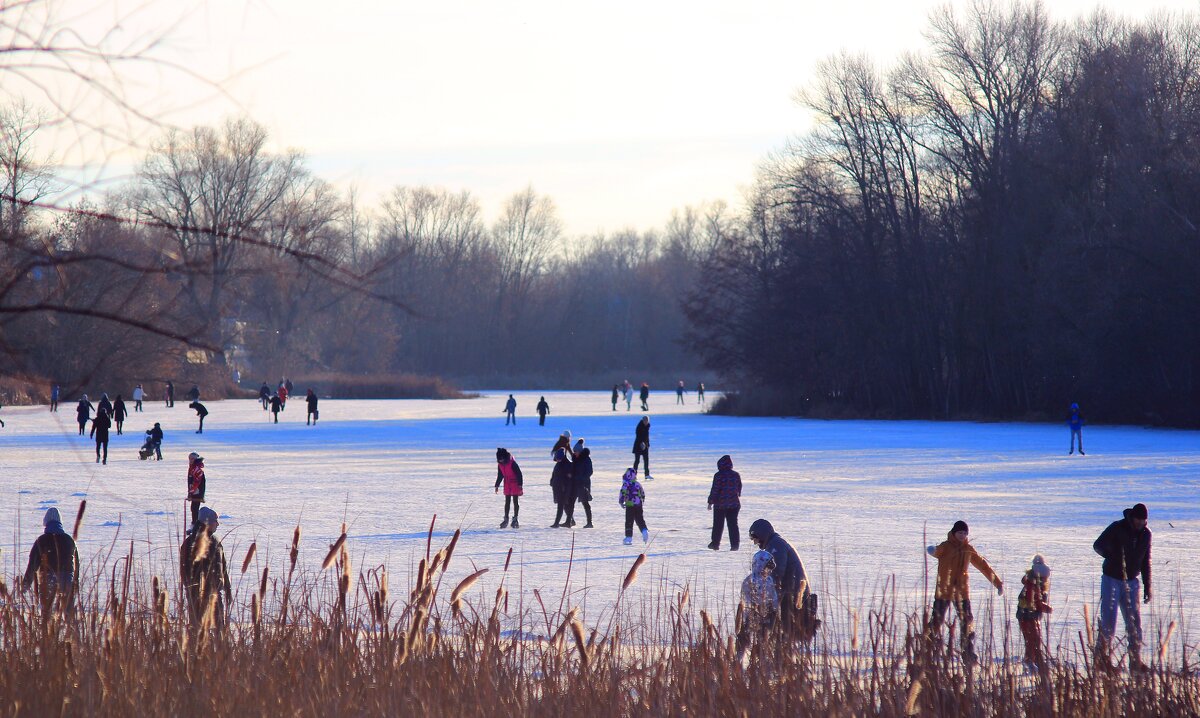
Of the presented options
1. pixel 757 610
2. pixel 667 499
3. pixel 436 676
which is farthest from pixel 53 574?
pixel 667 499

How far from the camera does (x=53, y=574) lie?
19.4 ft

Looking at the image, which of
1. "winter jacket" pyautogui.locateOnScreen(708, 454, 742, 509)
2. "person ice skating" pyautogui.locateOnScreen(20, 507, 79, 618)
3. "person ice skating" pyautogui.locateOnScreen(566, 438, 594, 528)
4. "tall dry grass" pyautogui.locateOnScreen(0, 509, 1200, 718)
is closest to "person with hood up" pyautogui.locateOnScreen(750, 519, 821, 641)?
"tall dry grass" pyautogui.locateOnScreen(0, 509, 1200, 718)

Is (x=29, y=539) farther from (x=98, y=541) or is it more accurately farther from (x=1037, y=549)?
(x=1037, y=549)

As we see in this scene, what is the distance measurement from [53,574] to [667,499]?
44.7ft

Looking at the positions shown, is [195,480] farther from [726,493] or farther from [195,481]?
[726,493]

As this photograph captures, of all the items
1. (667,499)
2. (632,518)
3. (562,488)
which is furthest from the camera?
(667,499)

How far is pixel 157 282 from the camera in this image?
330 centimetres

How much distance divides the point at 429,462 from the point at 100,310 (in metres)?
23.2

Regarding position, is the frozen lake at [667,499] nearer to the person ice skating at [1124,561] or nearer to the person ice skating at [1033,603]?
the person ice skating at [1124,561]

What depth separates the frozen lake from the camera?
11.0 meters

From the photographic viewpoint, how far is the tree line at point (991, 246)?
41812 mm

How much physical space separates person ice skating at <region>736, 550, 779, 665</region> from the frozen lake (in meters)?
0.36

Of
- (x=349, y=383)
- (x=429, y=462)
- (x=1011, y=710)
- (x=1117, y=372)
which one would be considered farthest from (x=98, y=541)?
(x=349, y=383)

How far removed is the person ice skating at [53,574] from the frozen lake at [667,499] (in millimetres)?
215
